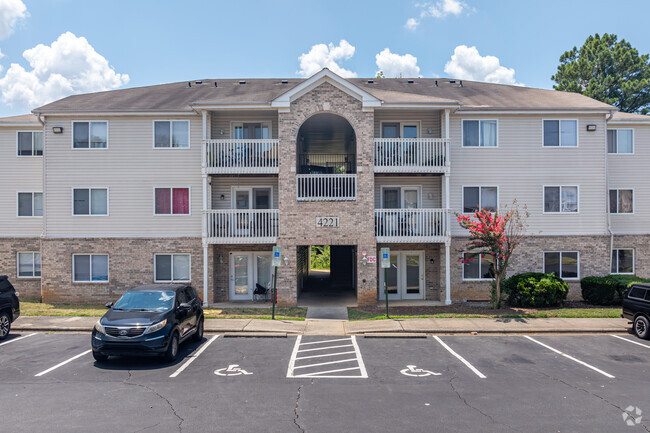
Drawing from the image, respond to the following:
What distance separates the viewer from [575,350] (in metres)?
11.4

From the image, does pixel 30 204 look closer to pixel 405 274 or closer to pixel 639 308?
pixel 405 274

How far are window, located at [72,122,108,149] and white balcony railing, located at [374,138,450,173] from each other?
11.5 meters

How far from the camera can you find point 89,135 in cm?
1822

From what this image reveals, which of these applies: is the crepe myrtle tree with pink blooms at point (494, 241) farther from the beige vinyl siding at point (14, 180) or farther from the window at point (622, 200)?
the beige vinyl siding at point (14, 180)

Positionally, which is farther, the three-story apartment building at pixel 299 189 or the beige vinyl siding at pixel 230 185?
the beige vinyl siding at pixel 230 185

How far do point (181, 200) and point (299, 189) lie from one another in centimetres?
511

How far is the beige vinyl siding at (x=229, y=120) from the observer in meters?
18.6

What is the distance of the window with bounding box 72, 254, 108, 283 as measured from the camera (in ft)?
59.4

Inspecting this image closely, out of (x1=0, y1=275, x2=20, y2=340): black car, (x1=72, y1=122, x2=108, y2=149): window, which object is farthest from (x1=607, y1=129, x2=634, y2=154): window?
(x1=0, y1=275, x2=20, y2=340): black car

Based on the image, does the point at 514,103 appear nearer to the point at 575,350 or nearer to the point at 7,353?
the point at 575,350

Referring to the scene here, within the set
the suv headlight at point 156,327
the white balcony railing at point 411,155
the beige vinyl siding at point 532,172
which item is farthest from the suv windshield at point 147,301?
the beige vinyl siding at point 532,172

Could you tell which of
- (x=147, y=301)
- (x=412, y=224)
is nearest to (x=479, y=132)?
(x=412, y=224)

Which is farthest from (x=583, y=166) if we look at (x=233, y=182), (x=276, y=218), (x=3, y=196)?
(x=3, y=196)

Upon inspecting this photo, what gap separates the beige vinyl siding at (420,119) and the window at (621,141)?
8.01 metres
